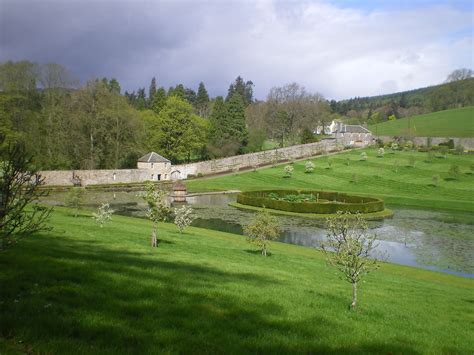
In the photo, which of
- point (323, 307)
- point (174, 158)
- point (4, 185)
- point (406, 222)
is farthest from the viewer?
point (174, 158)

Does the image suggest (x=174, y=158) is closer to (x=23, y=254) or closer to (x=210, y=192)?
(x=210, y=192)

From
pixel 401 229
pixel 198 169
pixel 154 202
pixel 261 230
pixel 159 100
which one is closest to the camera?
pixel 154 202

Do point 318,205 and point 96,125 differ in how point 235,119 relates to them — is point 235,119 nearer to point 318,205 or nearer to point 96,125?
point 96,125

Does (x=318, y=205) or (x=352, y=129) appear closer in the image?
(x=318, y=205)

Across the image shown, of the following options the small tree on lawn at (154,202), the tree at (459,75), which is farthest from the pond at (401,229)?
the tree at (459,75)

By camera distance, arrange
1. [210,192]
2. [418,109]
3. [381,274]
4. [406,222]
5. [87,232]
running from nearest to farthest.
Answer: [87,232], [381,274], [406,222], [210,192], [418,109]

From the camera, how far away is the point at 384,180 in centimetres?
6631

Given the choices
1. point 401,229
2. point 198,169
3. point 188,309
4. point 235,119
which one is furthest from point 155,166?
point 188,309

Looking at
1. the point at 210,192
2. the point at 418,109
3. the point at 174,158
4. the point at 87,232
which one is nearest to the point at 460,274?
the point at 87,232

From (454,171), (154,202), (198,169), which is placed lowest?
(454,171)

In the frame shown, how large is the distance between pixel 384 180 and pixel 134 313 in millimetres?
64278

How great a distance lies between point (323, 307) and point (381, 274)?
10611 millimetres

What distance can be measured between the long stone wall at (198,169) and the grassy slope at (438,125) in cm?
1977

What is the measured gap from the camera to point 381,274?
1920 centimetres
